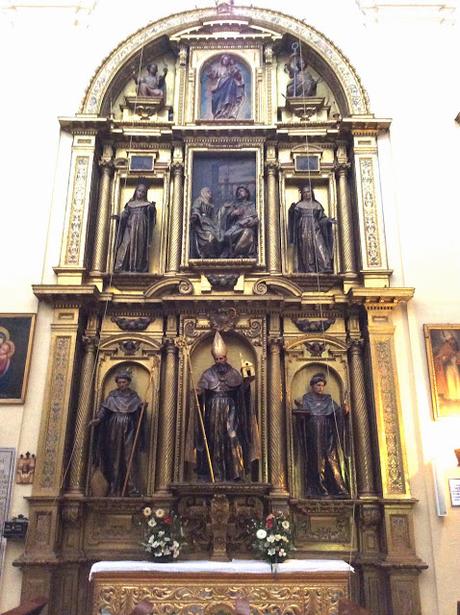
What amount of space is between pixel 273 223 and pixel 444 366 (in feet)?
11.3

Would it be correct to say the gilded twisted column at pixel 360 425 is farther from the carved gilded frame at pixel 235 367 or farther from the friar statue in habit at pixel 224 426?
the friar statue in habit at pixel 224 426

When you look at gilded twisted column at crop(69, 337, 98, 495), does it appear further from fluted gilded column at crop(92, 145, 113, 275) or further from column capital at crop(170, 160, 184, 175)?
column capital at crop(170, 160, 184, 175)

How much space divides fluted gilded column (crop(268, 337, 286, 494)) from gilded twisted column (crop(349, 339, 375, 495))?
101cm

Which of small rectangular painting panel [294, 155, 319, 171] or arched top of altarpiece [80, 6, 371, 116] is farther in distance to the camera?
arched top of altarpiece [80, 6, 371, 116]

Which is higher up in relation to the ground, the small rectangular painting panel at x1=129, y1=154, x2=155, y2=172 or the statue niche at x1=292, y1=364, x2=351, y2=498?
the small rectangular painting panel at x1=129, y1=154, x2=155, y2=172

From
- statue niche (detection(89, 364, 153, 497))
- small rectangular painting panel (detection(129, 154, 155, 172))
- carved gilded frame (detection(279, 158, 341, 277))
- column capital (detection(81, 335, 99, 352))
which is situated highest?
small rectangular painting panel (detection(129, 154, 155, 172))

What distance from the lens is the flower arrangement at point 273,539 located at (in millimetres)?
7371

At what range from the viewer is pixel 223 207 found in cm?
1045

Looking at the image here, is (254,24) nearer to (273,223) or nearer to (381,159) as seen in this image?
(381,159)

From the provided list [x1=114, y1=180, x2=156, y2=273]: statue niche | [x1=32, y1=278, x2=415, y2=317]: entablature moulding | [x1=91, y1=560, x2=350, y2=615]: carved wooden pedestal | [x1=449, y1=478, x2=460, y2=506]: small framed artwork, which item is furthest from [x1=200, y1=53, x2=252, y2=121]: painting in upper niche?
[x1=91, y1=560, x2=350, y2=615]: carved wooden pedestal

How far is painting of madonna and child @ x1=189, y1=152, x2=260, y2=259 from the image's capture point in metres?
9.99

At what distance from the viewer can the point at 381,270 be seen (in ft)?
31.0

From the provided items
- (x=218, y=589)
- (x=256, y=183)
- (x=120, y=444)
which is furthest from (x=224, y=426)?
(x=256, y=183)

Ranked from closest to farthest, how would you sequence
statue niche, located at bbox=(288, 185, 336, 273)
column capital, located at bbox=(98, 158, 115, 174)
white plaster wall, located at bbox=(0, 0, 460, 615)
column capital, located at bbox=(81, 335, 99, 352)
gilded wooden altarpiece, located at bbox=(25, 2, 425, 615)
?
gilded wooden altarpiece, located at bbox=(25, 2, 425, 615), white plaster wall, located at bbox=(0, 0, 460, 615), column capital, located at bbox=(81, 335, 99, 352), statue niche, located at bbox=(288, 185, 336, 273), column capital, located at bbox=(98, 158, 115, 174)
